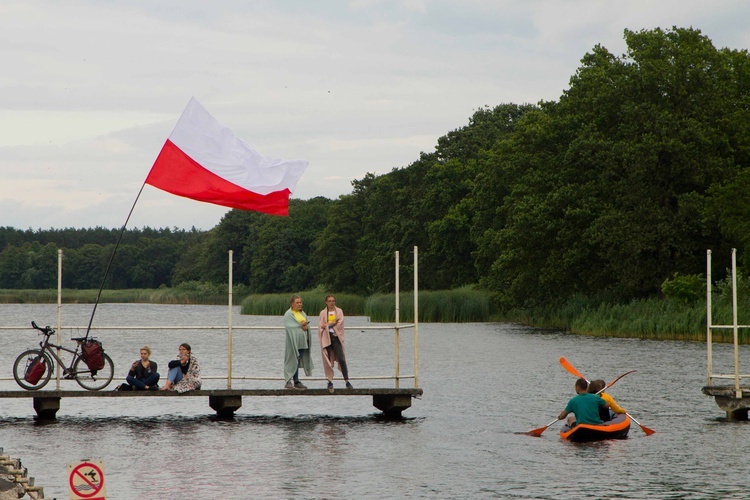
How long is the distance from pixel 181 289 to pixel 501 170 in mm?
81727

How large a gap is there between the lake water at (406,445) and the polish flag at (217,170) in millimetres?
4188

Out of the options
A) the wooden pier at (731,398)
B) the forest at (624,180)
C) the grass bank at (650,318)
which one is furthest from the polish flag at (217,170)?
the forest at (624,180)

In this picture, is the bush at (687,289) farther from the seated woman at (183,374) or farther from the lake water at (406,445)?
the seated woman at (183,374)

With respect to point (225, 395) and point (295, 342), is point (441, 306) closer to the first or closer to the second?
point (225, 395)

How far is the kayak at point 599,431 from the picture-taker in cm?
2089

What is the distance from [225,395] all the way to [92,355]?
2.77m

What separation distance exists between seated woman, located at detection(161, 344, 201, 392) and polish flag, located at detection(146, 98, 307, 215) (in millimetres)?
3573

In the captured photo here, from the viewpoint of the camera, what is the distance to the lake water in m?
16.4

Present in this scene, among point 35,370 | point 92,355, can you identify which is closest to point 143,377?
point 92,355

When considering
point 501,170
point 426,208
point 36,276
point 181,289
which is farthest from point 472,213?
point 36,276

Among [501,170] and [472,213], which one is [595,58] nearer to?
[501,170]

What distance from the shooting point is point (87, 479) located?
11602mm

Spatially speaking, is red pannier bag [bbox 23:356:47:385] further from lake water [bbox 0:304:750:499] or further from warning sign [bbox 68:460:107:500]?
warning sign [bbox 68:460:107:500]

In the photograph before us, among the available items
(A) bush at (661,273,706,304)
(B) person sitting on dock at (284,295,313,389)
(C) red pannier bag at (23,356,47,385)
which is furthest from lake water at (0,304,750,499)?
(A) bush at (661,273,706,304)
